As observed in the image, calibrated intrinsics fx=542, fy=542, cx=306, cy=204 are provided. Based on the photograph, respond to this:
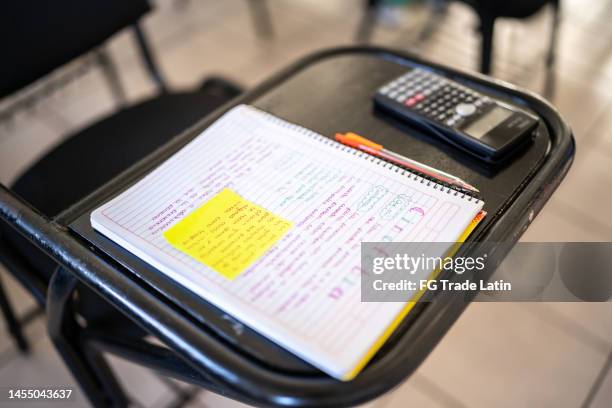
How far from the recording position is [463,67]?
5.39 feet

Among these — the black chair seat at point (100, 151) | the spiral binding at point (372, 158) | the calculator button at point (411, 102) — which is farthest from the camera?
the black chair seat at point (100, 151)

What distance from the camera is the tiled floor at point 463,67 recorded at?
43.1 inches

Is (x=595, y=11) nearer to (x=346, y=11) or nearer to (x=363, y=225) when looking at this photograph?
(x=346, y=11)

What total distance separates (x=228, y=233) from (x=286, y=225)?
57 mm

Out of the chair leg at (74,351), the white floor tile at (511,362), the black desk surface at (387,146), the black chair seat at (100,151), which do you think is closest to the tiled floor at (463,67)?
the white floor tile at (511,362)

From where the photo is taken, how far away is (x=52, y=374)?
3.81 ft

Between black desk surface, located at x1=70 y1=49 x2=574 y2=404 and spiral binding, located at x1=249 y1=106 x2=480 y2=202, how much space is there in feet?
0.08

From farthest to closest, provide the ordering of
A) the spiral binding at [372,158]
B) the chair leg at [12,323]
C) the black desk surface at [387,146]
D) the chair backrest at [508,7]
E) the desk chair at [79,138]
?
the chair backrest at [508,7]
the chair leg at [12,323]
the desk chair at [79,138]
the spiral binding at [372,158]
the black desk surface at [387,146]

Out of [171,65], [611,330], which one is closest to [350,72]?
[611,330]

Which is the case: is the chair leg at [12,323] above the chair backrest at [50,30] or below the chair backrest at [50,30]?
below

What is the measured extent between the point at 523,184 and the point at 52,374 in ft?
3.42

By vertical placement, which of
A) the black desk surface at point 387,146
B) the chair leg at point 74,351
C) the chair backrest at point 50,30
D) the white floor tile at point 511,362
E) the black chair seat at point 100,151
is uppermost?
the chair backrest at point 50,30

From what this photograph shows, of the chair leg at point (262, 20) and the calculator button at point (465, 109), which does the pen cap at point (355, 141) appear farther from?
the chair leg at point (262, 20)

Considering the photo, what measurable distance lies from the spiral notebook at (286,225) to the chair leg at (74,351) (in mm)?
148
